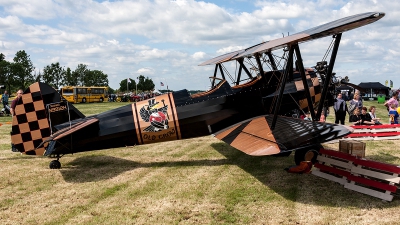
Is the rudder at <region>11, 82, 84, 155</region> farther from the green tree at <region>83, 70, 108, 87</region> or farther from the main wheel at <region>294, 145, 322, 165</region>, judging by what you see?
the green tree at <region>83, 70, 108, 87</region>

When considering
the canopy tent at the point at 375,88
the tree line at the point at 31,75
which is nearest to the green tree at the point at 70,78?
the tree line at the point at 31,75

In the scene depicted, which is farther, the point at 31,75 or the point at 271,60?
the point at 31,75

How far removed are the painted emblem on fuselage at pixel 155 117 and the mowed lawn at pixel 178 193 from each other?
0.92m

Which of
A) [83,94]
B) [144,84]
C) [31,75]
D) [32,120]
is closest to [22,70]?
[31,75]

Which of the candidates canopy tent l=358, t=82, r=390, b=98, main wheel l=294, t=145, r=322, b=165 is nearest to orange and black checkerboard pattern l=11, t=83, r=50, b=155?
main wheel l=294, t=145, r=322, b=165

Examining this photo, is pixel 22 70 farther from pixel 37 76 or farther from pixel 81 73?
pixel 81 73

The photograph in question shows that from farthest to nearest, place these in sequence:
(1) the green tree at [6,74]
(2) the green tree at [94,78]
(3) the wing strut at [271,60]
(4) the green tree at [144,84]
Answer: (4) the green tree at [144,84] < (2) the green tree at [94,78] < (1) the green tree at [6,74] < (3) the wing strut at [271,60]

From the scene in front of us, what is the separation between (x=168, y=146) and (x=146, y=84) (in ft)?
326

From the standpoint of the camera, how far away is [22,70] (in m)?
59.8

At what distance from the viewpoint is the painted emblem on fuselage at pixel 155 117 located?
719 cm

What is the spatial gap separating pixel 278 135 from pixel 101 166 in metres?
4.13

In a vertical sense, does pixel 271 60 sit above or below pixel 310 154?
above

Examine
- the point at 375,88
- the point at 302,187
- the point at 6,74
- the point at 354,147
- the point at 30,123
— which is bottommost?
the point at 375,88

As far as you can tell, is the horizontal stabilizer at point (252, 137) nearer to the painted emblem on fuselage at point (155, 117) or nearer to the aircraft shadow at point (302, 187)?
the aircraft shadow at point (302, 187)
